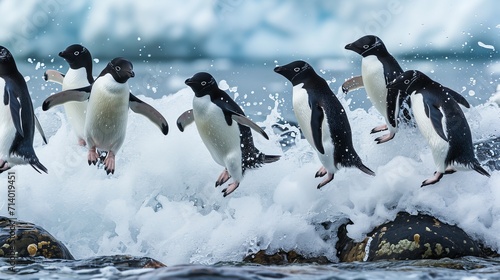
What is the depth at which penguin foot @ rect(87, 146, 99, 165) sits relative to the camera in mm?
6695

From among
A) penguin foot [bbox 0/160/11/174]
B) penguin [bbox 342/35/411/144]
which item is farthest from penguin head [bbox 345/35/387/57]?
penguin foot [bbox 0/160/11/174]

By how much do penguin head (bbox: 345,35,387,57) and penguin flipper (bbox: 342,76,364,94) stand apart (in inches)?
10.8

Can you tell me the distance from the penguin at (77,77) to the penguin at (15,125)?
0.73 metres

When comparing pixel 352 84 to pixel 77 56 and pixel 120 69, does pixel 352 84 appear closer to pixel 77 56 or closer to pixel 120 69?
pixel 120 69

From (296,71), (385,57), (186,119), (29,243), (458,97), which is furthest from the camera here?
(385,57)

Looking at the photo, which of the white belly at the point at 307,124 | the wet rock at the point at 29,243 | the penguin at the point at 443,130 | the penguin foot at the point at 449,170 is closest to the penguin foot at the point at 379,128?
the penguin at the point at 443,130

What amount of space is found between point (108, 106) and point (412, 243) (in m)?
2.47

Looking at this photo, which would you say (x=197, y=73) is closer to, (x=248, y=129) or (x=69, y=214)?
(x=248, y=129)

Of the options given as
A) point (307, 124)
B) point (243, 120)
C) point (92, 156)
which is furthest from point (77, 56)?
point (307, 124)

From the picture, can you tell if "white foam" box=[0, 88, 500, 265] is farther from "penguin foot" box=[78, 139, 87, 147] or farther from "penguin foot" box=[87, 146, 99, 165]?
"penguin foot" box=[87, 146, 99, 165]

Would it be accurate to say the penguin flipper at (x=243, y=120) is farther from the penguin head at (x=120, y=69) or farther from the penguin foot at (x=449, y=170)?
the penguin foot at (x=449, y=170)

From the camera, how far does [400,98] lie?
6.76 metres

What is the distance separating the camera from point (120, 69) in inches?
259

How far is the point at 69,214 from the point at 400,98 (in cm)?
283
